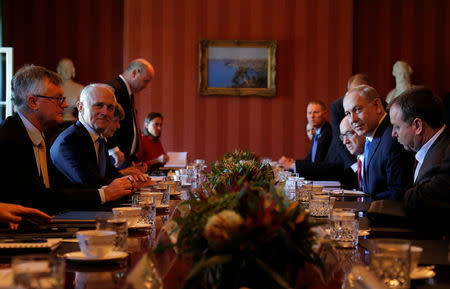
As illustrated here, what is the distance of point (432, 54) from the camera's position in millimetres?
10016

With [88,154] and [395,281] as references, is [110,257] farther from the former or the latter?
[88,154]

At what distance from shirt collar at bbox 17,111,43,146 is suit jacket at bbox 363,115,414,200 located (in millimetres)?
2044

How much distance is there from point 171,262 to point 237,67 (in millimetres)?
7736

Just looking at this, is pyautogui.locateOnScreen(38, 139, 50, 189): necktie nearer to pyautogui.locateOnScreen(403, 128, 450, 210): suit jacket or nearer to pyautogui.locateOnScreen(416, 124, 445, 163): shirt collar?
pyautogui.locateOnScreen(403, 128, 450, 210): suit jacket

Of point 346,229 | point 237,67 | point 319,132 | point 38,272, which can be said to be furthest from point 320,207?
point 237,67

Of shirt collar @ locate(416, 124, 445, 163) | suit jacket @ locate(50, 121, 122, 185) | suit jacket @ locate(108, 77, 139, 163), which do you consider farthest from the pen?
suit jacket @ locate(108, 77, 139, 163)

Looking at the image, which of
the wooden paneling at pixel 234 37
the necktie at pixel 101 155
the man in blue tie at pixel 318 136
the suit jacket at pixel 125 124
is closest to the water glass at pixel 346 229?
the necktie at pixel 101 155

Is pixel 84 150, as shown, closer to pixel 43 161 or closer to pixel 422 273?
pixel 43 161

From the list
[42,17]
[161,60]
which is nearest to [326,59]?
[161,60]

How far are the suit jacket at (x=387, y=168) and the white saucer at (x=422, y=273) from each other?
229 cm

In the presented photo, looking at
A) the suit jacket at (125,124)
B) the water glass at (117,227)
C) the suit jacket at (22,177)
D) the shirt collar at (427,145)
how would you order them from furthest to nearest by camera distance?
the suit jacket at (125,124), the shirt collar at (427,145), the suit jacket at (22,177), the water glass at (117,227)

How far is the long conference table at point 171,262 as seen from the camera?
1.48 metres

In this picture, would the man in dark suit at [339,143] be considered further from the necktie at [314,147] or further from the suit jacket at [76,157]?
the suit jacket at [76,157]

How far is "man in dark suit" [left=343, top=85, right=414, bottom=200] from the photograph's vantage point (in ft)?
13.1
